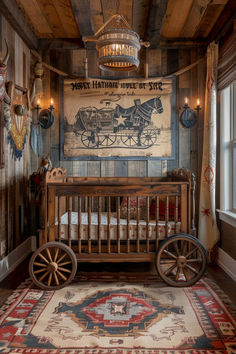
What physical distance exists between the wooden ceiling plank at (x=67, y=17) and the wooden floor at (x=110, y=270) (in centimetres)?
273

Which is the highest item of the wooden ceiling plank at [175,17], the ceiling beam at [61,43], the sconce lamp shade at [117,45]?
the wooden ceiling plank at [175,17]

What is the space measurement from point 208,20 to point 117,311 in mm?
3127

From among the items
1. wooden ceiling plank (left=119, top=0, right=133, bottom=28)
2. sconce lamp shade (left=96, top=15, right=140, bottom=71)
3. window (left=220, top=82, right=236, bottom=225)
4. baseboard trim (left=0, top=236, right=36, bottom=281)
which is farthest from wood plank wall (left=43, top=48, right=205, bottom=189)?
sconce lamp shade (left=96, top=15, right=140, bottom=71)

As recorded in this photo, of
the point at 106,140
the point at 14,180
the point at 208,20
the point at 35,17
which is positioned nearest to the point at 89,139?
the point at 106,140

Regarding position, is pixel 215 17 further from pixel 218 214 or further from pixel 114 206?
pixel 114 206

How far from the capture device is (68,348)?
198 cm

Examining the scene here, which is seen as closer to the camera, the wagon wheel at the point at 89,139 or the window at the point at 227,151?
the window at the point at 227,151

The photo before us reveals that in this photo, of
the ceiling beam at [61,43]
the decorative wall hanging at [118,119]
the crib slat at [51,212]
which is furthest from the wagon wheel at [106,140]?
the crib slat at [51,212]

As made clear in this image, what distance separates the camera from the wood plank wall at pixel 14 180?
3.26m

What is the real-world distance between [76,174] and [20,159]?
0.74 meters

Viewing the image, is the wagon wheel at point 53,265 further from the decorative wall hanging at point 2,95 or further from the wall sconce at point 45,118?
the wall sconce at point 45,118

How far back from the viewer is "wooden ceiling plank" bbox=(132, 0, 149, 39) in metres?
3.28

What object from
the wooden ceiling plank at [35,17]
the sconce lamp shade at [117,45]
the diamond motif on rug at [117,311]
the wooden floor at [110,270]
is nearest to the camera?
the diamond motif on rug at [117,311]

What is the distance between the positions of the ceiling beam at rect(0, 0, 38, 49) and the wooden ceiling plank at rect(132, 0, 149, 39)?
119cm
